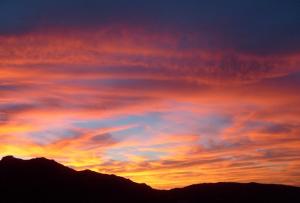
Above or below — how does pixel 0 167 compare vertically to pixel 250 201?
above

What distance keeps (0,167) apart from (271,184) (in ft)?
163

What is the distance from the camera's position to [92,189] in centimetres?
8269

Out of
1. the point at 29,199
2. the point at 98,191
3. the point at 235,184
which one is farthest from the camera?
the point at 235,184

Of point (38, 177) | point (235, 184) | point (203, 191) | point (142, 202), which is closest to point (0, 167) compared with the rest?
point (38, 177)

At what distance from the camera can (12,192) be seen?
251ft

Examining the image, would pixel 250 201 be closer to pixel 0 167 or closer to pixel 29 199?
pixel 29 199

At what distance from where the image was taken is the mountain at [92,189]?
77750 millimetres

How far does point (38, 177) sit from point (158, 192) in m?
21.5

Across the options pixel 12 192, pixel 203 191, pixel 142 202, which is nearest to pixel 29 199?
pixel 12 192

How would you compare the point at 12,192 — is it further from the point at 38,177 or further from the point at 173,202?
the point at 173,202

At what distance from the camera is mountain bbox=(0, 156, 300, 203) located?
7775cm

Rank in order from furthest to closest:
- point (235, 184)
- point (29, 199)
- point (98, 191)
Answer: point (235, 184)
point (98, 191)
point (29, 199)

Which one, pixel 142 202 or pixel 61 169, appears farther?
pixel 61 169

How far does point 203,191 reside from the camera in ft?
280
